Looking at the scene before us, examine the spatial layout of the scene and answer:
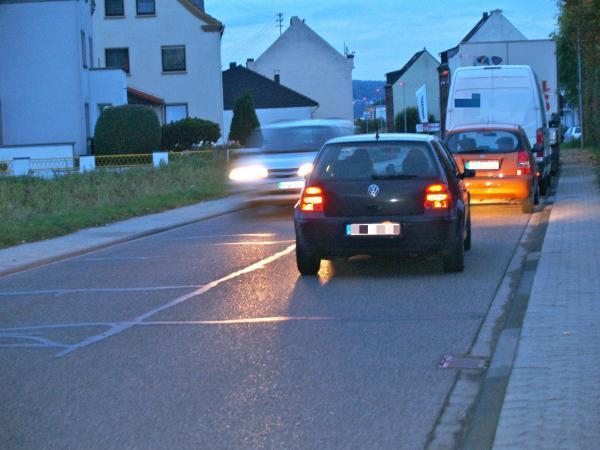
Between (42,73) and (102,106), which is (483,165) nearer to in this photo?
(42,73)

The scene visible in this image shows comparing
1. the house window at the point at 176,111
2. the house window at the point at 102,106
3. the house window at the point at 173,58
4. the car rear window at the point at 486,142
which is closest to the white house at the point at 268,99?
the house window at the point at 176,111

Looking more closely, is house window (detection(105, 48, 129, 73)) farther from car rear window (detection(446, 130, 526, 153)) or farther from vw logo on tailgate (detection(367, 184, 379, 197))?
vw logo on tailgate (detection(367, 184, 379, 197))

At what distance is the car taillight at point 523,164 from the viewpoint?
2008cm

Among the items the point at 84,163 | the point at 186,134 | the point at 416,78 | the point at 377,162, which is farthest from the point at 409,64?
the point at 377,162

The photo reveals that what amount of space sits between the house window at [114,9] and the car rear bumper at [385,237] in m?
50.5

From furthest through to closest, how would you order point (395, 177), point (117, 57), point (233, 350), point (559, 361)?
point (117, 57), point (395, 177), point (233, 350), point (559, 361)

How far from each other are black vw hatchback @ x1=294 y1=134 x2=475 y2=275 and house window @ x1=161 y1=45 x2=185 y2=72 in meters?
48.9

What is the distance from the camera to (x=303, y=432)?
20.5 feet

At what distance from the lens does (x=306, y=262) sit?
1255 centimetres

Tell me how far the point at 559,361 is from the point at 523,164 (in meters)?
12.9

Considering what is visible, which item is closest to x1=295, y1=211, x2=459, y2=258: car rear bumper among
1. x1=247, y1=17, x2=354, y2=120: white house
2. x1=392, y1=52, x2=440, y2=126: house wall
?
x1=247, y1=17, x2=354, y2=120: white house

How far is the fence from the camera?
35.6 metres

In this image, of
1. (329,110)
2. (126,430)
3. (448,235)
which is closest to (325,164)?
(448,235)

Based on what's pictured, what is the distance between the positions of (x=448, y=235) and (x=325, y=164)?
1.62m
